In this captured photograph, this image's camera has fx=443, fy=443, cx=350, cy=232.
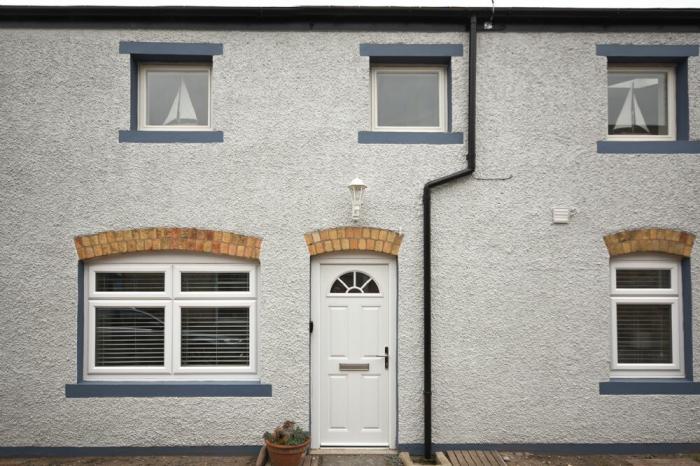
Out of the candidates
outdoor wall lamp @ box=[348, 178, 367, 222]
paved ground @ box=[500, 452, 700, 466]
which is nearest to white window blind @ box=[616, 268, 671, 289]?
paved ground @ box=[500, 452, 700, 466]

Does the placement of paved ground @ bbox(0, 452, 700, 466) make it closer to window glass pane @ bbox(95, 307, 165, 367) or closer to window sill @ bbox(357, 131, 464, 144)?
window glass pane @ bbox(95, 307, 165, 367)

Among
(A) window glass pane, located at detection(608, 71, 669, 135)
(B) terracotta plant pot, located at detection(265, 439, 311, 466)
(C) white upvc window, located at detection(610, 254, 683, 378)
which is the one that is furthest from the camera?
(A) window glass pane, located at detection(608, 71, 669, 135)

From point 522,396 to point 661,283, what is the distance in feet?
7.12

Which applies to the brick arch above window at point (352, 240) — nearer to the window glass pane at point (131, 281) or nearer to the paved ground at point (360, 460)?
the window glass pane at point (131, 281)

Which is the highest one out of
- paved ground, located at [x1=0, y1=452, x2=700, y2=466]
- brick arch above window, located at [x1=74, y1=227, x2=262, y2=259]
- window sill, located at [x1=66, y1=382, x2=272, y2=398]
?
brick arch above window, located at [x1=74, y1=227, x2=262, y2=259]

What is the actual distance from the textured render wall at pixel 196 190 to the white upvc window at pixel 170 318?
0.24 metres

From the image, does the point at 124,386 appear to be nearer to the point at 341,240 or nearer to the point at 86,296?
the point at 86,296

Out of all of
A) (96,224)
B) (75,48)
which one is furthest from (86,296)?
(75,48)

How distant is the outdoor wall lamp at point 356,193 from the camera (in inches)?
191

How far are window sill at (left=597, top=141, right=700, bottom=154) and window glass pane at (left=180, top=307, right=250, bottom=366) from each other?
469 centimetres

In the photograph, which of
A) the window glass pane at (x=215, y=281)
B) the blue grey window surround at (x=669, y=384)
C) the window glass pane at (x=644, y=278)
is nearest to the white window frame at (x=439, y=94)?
the window glass pane at (x=215, y=281)

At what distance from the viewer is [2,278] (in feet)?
16.6

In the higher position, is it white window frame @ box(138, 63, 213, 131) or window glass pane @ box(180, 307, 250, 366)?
white window frame @ box(138, 63, 213, 131)

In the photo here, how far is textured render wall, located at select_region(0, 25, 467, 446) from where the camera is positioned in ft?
16.5
